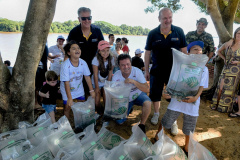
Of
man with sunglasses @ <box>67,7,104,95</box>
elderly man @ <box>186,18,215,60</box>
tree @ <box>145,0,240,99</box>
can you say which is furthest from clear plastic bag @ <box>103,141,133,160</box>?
tree @ <box>145,0,240,99</box>

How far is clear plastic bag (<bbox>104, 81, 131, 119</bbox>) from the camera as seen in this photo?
2.29 metres

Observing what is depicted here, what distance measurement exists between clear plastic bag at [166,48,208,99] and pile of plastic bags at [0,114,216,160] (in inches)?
23.8

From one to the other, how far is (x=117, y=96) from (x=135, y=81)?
348 millimetres

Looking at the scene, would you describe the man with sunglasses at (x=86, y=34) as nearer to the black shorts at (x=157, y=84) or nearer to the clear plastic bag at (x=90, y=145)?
the black shorts at (x=157, y=84)

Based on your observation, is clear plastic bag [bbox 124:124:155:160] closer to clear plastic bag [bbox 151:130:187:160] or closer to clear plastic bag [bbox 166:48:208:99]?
clear plastic bag [bbox 151:130:187:160]

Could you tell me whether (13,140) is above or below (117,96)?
below

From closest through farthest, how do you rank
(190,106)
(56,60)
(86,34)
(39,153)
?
(39,153)
(190,106)
(86,34)
(56,60)

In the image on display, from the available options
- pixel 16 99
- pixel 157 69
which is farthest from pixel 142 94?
pixel 16 99

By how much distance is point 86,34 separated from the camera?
120 inches

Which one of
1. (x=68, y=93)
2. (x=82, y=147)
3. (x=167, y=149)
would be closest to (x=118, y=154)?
(x=82, y=147)

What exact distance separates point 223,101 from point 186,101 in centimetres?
231

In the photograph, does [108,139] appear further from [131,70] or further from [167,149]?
[131,70]

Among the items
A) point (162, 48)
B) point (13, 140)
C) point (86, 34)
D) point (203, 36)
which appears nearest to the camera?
point (13, 140)

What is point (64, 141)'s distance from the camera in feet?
5.45
